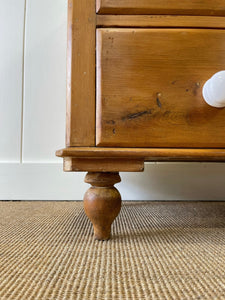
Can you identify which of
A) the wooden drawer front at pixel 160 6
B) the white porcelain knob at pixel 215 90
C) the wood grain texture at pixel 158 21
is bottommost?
the white porcelain knob at pixel 215 90

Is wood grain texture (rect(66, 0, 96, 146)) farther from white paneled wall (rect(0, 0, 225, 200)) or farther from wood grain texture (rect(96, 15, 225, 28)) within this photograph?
white paneled wall (rect(0, 0, 225, 200))

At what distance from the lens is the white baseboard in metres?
0.95

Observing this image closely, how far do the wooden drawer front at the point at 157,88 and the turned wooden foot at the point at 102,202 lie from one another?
63 mm

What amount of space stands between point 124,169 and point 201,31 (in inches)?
10.5

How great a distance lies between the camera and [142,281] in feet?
1.00

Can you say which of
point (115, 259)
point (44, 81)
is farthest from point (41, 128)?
point (115, 259)

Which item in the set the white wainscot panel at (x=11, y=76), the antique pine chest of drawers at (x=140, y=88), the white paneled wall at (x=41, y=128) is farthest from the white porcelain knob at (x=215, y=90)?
the white wainscot panel at (x=11, y=76)

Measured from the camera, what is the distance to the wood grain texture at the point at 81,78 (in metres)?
0.44

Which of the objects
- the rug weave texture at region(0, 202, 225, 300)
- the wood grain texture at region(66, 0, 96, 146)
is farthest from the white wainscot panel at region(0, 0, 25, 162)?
the wood grain texture at region(66, 0, 96, 146)

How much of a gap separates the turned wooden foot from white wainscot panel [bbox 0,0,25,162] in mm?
602

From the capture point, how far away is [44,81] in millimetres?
983

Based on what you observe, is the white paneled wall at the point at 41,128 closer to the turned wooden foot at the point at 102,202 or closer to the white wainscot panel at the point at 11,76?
the white wainscot panel at the point at 11,76

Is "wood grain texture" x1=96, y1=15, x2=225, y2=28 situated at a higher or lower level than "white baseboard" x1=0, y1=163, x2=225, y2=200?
higher

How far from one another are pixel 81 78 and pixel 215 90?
22 cm
